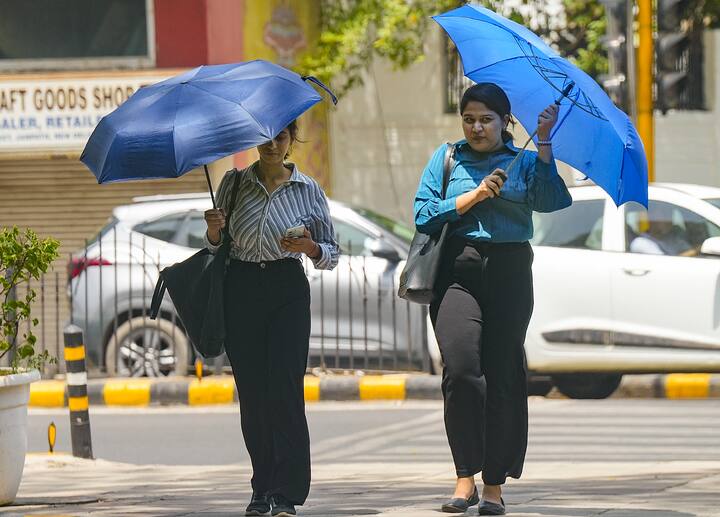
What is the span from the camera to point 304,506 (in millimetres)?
7676

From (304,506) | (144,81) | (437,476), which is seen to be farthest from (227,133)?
(144,81)

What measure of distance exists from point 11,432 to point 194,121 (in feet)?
6.48

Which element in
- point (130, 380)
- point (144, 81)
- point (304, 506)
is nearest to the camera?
point (304, 506)

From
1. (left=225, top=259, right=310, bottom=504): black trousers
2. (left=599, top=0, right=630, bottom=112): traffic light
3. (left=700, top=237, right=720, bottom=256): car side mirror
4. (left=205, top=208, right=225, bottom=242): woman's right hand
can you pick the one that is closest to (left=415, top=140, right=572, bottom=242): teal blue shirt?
(left=225, top=259, right=310, bottom=504): black trousers

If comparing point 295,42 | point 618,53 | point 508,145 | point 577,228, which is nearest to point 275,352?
point 508,145

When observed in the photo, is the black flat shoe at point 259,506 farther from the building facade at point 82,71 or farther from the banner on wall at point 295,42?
the banner on wall at point 295,42

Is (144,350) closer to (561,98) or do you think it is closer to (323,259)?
(323,259)

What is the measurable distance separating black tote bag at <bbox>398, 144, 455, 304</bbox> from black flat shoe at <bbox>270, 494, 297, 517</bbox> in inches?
37.3

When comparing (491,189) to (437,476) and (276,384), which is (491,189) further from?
(437,476)

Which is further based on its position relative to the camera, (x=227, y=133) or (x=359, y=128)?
(x=359, y=128)

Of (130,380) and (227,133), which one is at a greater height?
(227,133)

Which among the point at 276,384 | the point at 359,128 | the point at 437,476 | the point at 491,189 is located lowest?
the point at 437,476

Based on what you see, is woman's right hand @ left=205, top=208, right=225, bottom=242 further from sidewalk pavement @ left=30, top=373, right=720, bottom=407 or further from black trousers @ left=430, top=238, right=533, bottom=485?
sidewalk pavement @ left=30, top=373, right=720, bottom=407

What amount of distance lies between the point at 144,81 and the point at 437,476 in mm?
11848
